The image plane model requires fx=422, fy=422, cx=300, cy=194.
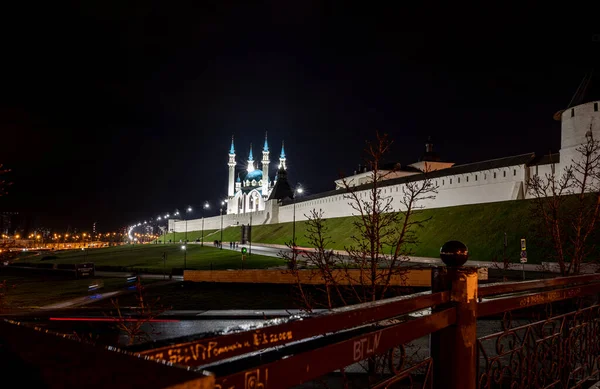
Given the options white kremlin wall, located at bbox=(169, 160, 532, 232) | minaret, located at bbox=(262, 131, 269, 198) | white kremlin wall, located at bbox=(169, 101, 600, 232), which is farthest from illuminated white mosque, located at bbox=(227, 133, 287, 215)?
white kremlin wall, located at bbox=(169, 101, 600, 232)

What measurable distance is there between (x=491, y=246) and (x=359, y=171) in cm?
6560

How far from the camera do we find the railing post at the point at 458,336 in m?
2.81

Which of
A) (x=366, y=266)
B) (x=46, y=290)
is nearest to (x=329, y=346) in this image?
(x=366, y=266)

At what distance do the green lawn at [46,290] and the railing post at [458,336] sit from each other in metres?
33.2

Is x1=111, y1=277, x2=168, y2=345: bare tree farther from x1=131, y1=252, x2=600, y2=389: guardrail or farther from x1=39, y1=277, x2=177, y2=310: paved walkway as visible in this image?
x1=131, y1=252, x2=600, y2=389: guardrail

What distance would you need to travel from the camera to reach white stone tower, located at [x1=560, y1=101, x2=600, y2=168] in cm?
4438

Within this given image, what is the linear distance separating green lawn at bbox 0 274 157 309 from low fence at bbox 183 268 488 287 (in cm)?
696

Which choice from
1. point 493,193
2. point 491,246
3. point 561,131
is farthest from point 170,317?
point 561,131

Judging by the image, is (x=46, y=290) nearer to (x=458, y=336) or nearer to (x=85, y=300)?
(x=85, y=300)

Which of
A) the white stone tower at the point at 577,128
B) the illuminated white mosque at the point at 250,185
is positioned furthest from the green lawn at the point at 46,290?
the illuminated white mosque at the point at 250,185

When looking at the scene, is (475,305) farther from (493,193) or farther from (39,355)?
(493,193)

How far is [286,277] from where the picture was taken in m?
30.7

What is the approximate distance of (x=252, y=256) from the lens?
4909cm

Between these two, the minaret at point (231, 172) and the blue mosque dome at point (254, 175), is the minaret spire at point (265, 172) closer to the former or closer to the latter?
the blue mosque dome at point (254, 175)
